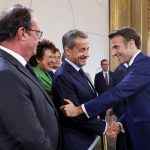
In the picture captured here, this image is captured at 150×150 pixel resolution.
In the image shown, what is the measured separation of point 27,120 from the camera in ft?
Answer: 4.60

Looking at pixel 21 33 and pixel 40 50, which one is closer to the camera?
pixel 21 33

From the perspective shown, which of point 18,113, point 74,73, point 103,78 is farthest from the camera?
point 103,78

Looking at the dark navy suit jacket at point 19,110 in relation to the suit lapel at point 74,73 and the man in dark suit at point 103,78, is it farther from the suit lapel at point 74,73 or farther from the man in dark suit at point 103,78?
the man in dark suit at point 103,78

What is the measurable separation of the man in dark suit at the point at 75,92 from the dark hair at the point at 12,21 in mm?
653

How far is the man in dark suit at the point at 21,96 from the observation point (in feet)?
4.55

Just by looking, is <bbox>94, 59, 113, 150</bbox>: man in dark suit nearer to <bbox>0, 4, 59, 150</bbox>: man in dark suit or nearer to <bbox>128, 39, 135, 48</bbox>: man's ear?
<bbox>128, 39, 135, 48</bbox>: man's ear

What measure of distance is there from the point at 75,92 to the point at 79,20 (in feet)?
14.7

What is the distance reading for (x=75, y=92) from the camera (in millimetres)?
2188

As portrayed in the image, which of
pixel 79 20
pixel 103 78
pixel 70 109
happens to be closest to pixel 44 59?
pixel 70 109

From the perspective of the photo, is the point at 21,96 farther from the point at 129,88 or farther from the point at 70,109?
the point at 129,88

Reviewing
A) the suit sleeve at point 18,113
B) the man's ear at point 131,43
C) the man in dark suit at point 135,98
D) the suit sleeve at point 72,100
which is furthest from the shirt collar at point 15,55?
the man's ear at point 131,43

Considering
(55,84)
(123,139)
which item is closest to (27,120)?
(55,84)

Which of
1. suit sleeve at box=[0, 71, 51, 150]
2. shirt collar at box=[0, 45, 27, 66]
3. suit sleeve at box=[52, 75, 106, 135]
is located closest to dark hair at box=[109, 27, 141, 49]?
suit sleeve at box=[52, 75, 106, 135]

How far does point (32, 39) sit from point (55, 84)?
61 cm
